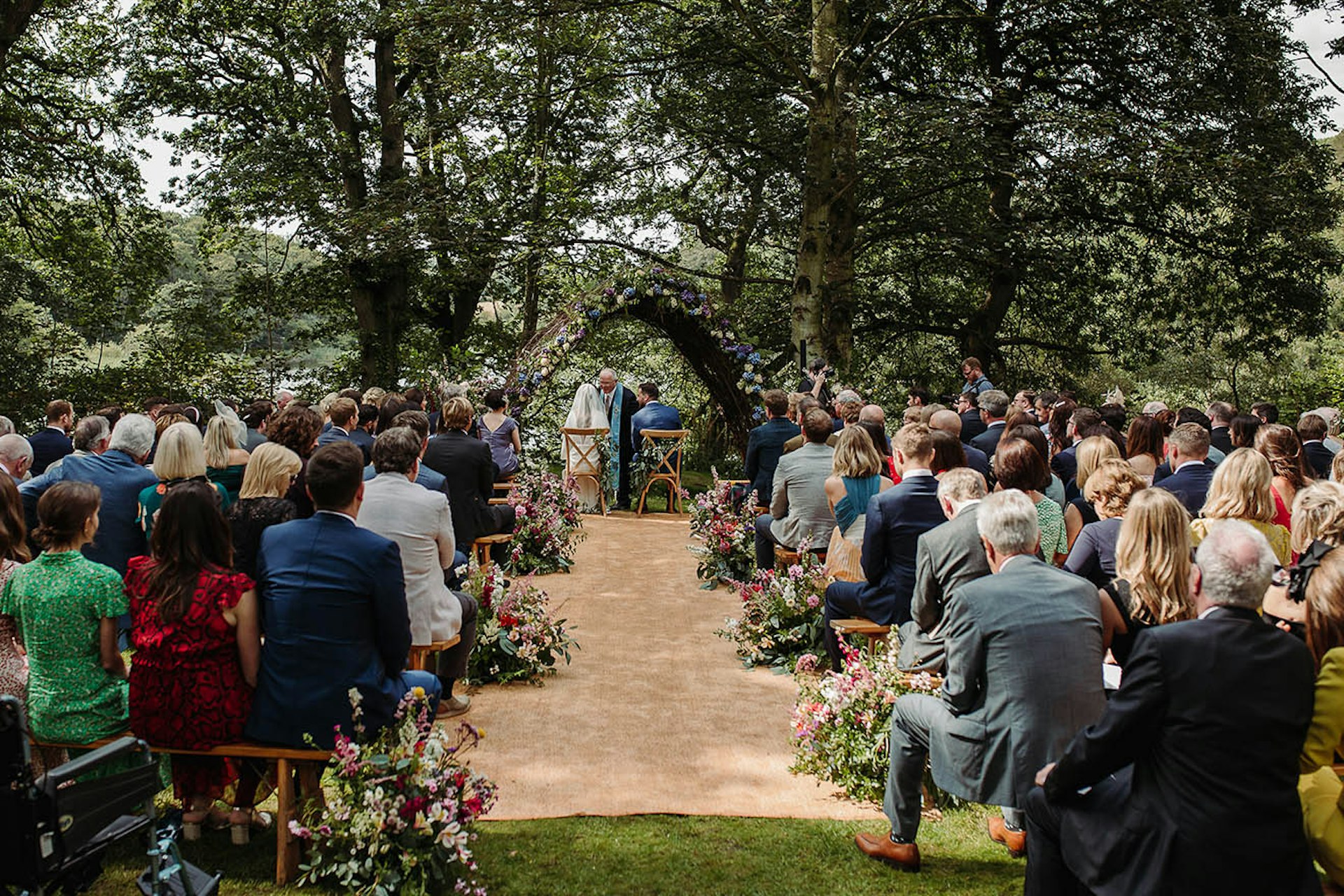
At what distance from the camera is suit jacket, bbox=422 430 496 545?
7445mm

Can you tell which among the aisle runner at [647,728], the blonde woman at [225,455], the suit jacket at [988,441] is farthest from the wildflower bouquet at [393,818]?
the suit jacket at [988,441]

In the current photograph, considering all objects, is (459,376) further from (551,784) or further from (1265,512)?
(1265,512)

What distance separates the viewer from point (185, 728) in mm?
3869

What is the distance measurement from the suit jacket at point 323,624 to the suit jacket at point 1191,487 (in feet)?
14.1

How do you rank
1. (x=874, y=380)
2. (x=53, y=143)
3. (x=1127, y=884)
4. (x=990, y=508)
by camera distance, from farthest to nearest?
1. (x=874, y=380)
2. (x=53, y=143)
3. (x=990, y=508)
4. (x=1127, y=884)

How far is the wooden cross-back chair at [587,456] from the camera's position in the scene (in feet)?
43.4

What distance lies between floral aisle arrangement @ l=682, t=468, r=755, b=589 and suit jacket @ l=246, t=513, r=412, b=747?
221 inches

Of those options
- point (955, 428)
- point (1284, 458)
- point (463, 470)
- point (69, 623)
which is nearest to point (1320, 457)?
point (1284, 458)

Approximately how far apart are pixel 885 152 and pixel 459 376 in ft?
22.2

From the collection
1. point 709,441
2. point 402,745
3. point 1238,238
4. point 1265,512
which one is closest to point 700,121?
point 709,441

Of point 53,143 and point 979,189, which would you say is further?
point 979,189

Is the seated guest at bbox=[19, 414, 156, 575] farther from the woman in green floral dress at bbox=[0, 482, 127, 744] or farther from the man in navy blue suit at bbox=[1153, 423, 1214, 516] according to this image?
the man in navy blue suit at bbox=[1153, 423, 1214, 516]

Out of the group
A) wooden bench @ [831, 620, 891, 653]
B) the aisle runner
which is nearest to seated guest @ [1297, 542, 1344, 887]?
the aisle runner

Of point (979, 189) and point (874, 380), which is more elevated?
point (979, 189)
